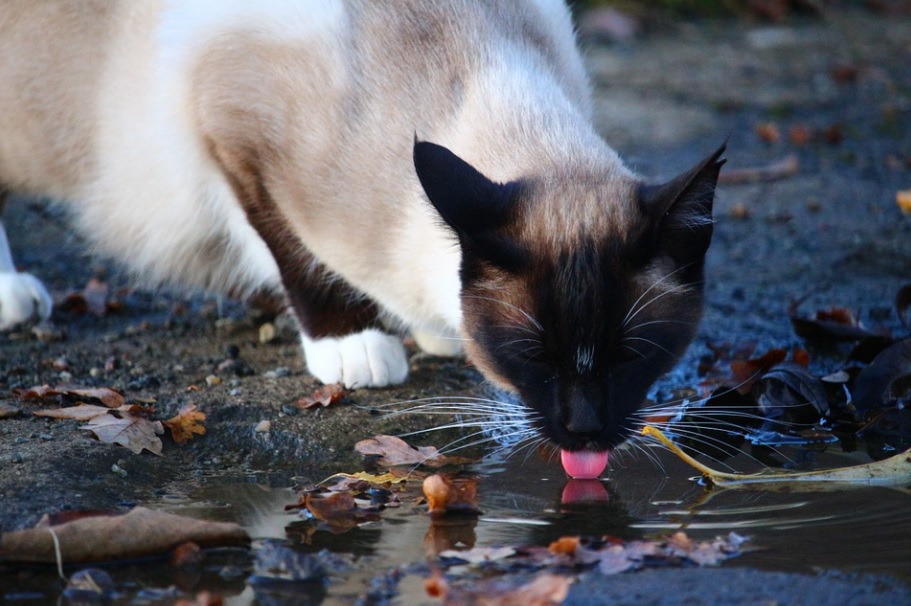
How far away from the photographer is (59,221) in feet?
18.5

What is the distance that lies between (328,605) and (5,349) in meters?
2.45

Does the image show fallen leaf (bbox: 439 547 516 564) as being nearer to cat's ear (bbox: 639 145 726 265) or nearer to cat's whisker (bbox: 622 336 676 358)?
cat's whisker (bbox: 622 336 676 358)

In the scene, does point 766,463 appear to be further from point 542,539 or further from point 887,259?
point 887,259

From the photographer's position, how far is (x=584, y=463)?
9.88 ft

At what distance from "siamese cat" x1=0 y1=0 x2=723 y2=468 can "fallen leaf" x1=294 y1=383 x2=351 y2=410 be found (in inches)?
5.0

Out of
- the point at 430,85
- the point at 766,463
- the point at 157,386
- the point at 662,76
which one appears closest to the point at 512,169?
the point at 430,85

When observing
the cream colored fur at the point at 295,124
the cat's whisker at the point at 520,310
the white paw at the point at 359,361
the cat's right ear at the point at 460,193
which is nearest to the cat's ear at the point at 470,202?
the cat's right ear at the point at 460,193

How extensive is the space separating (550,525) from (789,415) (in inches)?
45.8

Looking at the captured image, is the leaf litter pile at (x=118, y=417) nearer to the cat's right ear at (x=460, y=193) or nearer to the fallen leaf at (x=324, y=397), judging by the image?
the fallen leaf at (x=324, y=397)

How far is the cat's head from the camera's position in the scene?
9.27ft

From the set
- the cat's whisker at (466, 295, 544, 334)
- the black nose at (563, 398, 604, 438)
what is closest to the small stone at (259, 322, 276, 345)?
the cat's whisker at (466, 295, 544, 334)

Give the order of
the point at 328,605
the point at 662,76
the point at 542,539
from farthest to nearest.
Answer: the point at 662,76 < the point at 542,539 < the point at 328,605

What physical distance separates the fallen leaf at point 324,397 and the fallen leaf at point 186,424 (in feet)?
1.08

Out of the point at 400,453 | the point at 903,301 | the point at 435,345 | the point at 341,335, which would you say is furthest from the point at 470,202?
the point at 903,301
